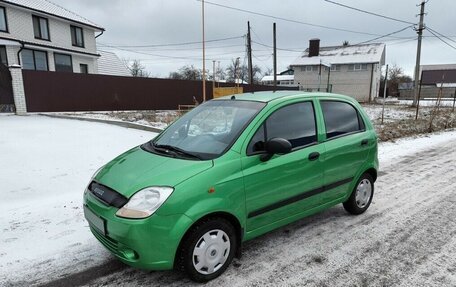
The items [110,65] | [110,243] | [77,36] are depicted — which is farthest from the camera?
[110,65]

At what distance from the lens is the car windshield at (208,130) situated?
310 cm

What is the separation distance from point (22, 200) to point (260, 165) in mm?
3796

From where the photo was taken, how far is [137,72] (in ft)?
217

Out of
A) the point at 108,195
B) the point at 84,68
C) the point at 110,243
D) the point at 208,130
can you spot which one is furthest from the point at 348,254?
the point at 84,68

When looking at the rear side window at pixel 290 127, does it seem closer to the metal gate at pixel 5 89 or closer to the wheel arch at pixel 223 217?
the wheel arch at pixel 223 217

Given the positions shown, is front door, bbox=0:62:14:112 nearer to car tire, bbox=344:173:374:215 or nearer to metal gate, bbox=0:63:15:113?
metal gate, bbox=0:63:15:113

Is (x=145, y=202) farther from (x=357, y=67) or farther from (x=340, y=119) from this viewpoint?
(x=357, y=67)

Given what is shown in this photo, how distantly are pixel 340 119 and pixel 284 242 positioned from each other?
5.53ft

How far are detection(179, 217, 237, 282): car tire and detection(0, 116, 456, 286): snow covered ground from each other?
0.44 ft

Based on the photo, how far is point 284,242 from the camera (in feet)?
11.9

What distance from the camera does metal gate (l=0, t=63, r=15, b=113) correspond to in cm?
1268

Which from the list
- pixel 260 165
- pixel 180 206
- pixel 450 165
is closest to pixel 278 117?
pixel 260 165

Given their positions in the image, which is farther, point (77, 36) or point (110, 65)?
point (110, 65)

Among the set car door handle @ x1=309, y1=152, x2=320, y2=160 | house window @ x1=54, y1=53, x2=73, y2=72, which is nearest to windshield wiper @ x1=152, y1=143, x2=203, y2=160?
car door handle @ x1=309, y1=152, x2=320, y2=160
